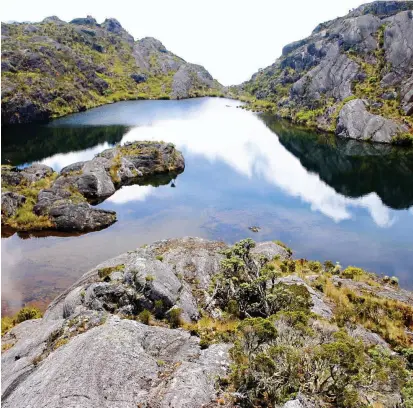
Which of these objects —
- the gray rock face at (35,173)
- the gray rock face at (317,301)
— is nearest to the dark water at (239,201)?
the gray rock face at (35,173)

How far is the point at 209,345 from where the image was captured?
18.9 meters

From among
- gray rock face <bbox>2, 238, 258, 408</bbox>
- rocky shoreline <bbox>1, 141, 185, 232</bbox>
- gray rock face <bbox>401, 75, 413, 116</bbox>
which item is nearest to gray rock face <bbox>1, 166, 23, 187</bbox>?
rocky shoreline <bbox>1, 141, 185, 232</bbox>

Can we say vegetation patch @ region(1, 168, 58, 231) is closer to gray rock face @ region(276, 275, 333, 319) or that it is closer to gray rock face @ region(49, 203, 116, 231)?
gray rock face @ region(49, 203, 116, 231)

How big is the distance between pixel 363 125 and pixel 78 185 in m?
96.1

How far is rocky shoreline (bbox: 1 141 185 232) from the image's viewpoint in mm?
52906

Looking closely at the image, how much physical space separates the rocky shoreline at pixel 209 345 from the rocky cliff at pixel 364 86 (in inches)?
4032

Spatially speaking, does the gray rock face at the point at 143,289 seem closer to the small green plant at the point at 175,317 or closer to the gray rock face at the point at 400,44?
the small green plant at the point at 175,317

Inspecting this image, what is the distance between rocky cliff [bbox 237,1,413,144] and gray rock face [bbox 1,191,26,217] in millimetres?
103053

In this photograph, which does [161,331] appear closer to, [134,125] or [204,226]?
[204,226]

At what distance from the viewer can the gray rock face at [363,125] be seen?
4555 inches

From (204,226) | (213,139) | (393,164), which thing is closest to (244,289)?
(204,226)

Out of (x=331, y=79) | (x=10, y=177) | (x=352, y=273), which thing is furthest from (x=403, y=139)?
(x=10, y=177)

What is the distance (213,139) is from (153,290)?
328ft

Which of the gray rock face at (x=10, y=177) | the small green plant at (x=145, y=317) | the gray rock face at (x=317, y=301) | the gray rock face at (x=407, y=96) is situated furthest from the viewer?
the gray rock face at (x=407, y=96)
